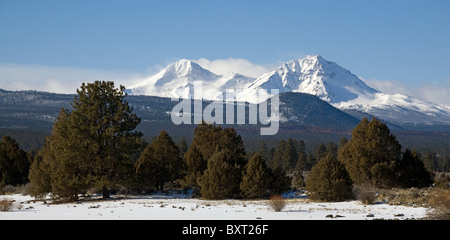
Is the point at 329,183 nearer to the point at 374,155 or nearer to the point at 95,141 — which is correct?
the point at 374,155

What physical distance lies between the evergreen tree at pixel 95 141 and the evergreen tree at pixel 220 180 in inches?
218

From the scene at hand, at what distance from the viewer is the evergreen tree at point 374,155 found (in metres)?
40.1

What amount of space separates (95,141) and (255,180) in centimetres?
1123

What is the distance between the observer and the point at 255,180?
127ft

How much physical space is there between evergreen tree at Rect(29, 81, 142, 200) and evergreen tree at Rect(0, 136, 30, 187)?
56.3 feet

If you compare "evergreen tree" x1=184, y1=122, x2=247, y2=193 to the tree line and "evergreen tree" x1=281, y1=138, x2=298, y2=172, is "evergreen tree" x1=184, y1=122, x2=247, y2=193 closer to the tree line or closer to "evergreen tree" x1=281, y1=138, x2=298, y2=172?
the tree line

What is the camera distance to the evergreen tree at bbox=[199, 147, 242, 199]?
38.7 metres

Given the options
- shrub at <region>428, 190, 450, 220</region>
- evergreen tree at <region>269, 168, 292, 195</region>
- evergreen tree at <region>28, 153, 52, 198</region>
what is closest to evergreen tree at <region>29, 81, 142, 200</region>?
evergreen tree at <region>28, 153, 52, 198</region>

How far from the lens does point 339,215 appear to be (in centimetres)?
2459

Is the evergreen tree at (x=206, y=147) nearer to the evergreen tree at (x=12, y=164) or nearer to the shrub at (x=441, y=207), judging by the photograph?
the evergreen tree at (x=12, y=164)

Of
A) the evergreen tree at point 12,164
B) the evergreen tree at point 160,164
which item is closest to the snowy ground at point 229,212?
the evergreen tree at point 160,164

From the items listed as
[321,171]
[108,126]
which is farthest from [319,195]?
[108,126]

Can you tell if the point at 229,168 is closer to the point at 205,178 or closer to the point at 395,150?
the point at 205,178

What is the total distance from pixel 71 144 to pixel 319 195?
16532 mm
